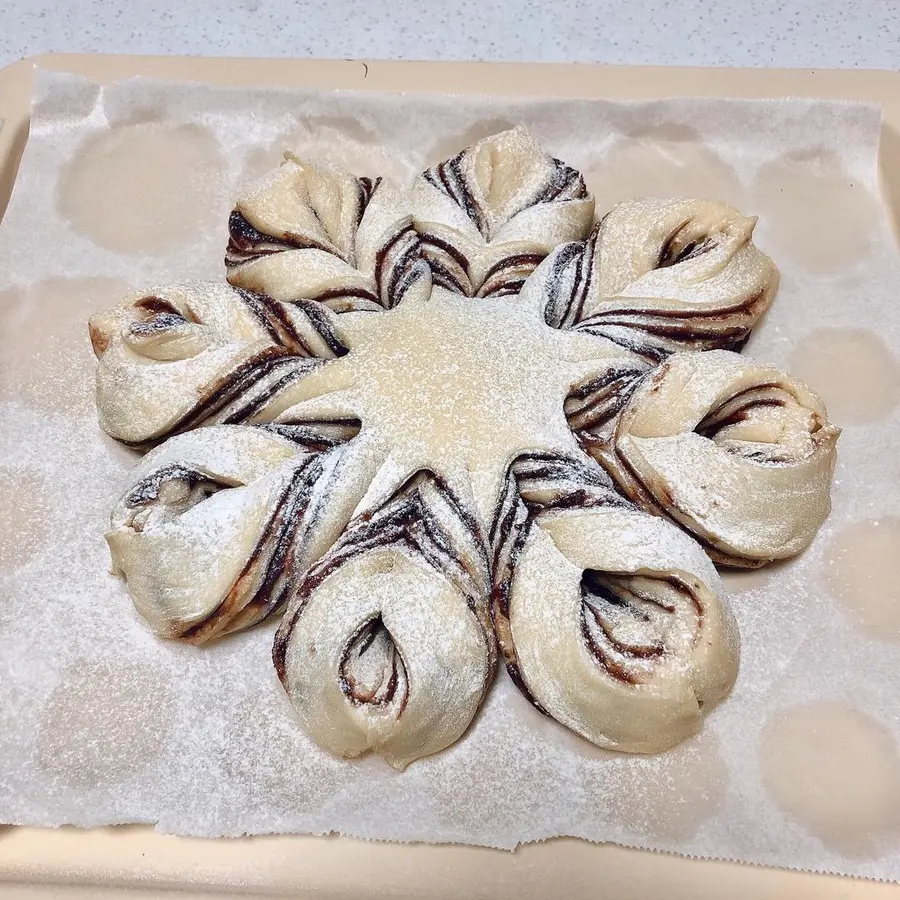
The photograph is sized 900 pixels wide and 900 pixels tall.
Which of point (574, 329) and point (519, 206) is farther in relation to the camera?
point (519, 206)

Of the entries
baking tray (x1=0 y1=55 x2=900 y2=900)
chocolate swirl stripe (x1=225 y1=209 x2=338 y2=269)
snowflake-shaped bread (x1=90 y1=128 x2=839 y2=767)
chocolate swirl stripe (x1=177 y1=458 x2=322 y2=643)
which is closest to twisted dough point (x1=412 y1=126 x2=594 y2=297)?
snowflake-shaped bread (x1=90 y1=128 x2=839 y2=767)

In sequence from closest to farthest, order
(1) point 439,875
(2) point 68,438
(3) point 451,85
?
(1) point 439,875, (2) point 68,438, (3) point 451,85

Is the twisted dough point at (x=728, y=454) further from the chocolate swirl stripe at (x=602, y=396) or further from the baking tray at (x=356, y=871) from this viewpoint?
the baking tray at (x=356, y=871)

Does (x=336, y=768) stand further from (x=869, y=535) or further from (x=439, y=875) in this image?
(x=869, y=535)

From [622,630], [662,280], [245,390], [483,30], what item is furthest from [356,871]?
[483,30]

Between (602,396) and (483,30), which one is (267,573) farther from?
(483,30)

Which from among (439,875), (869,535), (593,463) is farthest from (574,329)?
(439,875)

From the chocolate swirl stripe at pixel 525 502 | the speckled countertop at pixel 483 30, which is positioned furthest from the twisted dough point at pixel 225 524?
the speckled countertop at pixel 483 30
